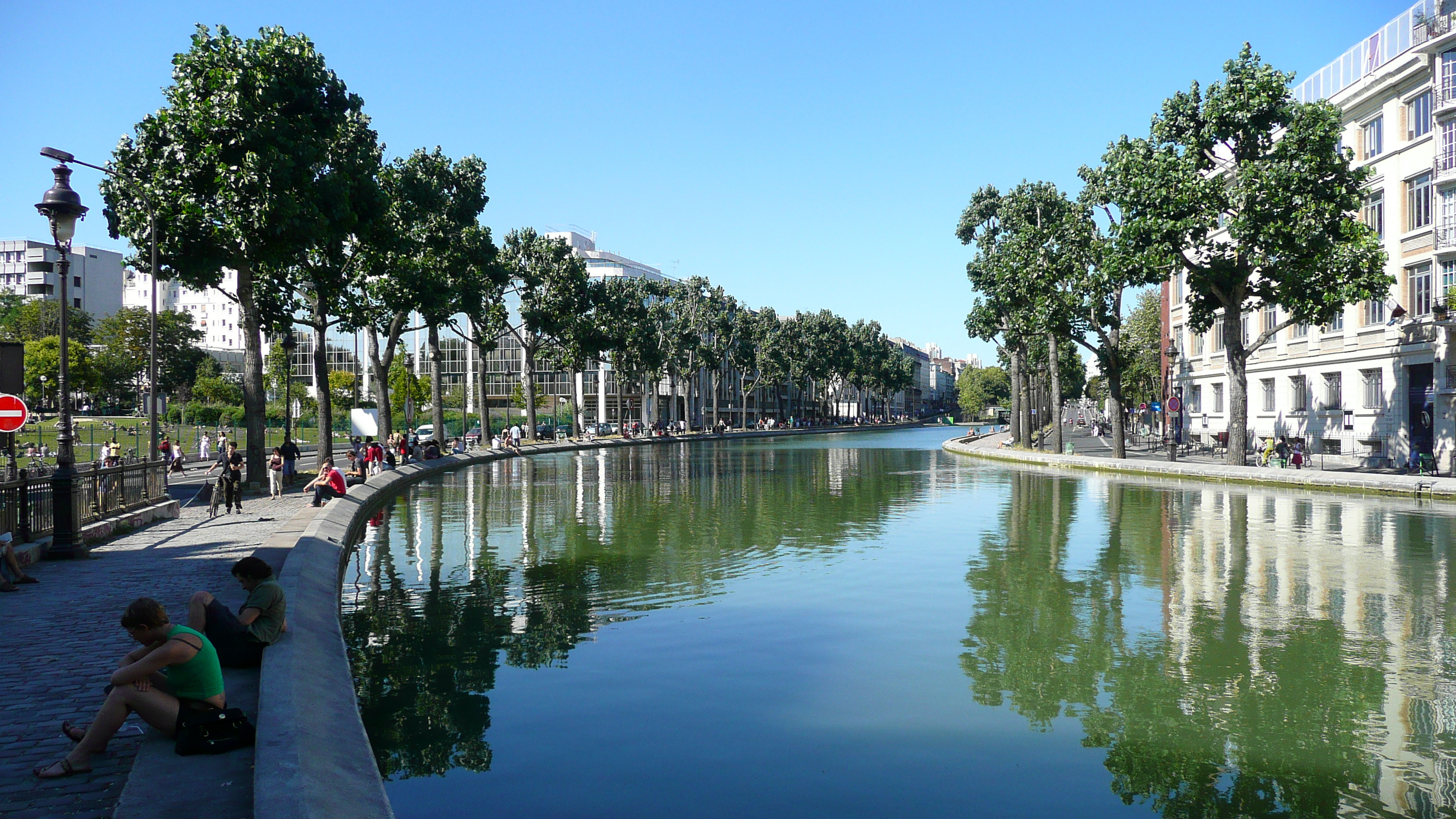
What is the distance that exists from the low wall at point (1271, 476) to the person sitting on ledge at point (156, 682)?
96.6 ft

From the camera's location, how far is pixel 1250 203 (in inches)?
1238

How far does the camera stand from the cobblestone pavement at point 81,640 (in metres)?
6.07

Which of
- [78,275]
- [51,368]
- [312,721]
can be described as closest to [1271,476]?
[312,721]

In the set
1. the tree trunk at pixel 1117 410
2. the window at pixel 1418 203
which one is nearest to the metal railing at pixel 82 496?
the tree trunk at pixel 1117 410

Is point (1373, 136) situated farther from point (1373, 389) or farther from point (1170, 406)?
point (1170, 406)

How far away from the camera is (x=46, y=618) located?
35.7 feet

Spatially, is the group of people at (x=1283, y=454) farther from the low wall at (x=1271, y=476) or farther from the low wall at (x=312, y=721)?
the low wall at (x=312, y=721)

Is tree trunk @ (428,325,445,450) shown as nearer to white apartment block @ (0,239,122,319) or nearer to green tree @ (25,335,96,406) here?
green tree @ (25,335,96,406)

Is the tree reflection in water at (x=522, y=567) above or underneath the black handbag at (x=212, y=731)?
underneath

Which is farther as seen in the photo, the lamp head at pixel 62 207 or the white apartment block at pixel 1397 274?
the white apartment block at pixel 1397 274

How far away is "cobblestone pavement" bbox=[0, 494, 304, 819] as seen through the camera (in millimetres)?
6070

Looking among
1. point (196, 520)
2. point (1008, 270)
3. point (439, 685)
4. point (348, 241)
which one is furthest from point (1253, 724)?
point (1008, 270)

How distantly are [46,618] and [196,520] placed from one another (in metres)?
10.9

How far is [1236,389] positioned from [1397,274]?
7675mm
